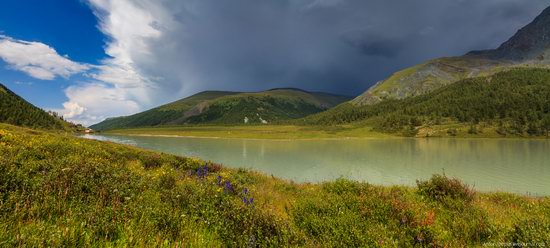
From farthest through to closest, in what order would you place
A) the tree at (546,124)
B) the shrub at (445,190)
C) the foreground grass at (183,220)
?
the tree at (546,124) < the shrub at (445,190) < the foreground grass at (183,220)

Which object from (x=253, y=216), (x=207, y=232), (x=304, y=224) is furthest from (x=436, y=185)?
(x=207, y=232)

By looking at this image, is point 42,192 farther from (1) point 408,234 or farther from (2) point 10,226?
(1) point 408,234

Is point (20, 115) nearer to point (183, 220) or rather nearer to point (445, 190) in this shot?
point (183, 220)

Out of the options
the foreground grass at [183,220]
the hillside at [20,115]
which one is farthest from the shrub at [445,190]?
the hillside at [20,115]

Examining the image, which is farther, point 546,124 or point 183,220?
point 546,124

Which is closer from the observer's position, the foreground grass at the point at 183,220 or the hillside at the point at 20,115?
the foreground grass at the point at 183,220

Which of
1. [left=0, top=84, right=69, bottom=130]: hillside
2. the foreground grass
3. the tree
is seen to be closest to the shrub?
the foreground grass

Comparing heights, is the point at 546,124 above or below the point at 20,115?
below

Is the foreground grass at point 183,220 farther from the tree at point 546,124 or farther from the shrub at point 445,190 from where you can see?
the tree at point 546,124

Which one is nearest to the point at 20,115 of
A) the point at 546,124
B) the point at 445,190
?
the point at 445,190

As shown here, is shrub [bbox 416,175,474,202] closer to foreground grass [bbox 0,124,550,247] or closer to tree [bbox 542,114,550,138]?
foreground grass [bbox 0,124,550,247]

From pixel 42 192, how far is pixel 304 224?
19.7 ft

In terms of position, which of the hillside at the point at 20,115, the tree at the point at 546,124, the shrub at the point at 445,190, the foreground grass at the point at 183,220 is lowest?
the tree at the point at 546,124

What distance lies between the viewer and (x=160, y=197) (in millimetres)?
8039
